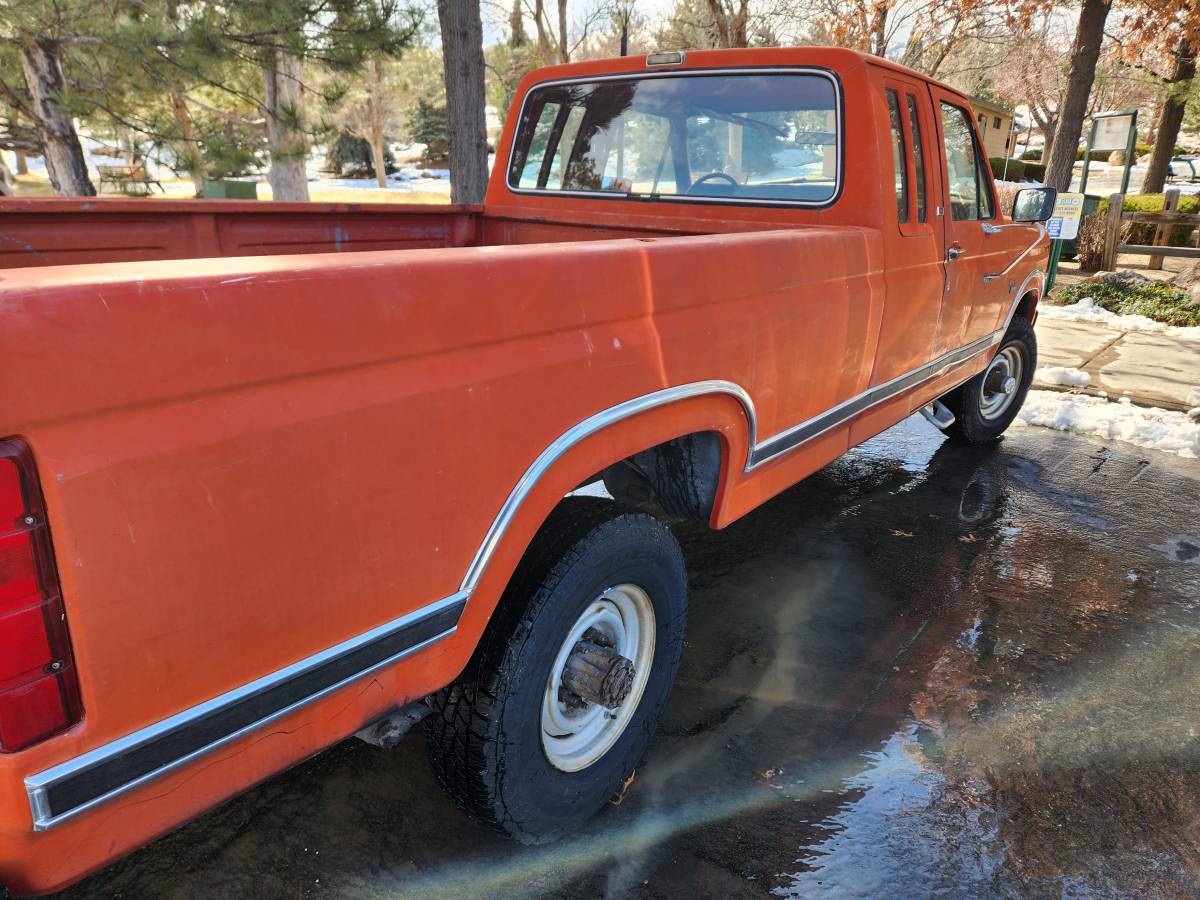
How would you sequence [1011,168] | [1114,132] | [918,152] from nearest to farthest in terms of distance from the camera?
[918,152] < [1114,132] < [1011,168]

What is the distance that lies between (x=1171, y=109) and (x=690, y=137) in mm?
21251

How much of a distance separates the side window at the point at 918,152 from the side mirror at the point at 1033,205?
42.3 inches

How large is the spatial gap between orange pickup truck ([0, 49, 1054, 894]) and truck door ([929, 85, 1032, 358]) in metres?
0.46

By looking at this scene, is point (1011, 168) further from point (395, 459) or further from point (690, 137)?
point (395, 459)

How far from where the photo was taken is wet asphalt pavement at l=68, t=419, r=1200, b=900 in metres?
2.19

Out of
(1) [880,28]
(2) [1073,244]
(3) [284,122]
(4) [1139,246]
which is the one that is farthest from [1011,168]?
(3) [284,122]

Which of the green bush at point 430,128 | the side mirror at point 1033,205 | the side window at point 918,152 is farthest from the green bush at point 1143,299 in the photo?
the green bush at point 430,128

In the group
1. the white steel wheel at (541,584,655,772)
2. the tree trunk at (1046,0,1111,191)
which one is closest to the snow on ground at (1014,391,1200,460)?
the white steel wheel at (541,584,655,772)

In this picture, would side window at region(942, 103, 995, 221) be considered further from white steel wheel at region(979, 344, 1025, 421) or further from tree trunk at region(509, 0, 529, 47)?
tree trunk at region(509, 0, 529, 47)

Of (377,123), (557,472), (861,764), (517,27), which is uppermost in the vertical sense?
(517,27)

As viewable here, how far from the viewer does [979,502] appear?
470 centimetres

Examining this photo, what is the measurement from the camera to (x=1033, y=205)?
14.5 feet

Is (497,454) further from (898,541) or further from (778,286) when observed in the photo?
(898,541)

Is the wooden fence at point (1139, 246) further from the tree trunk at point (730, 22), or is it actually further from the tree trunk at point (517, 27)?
the tree trunk at point (517, 27)
